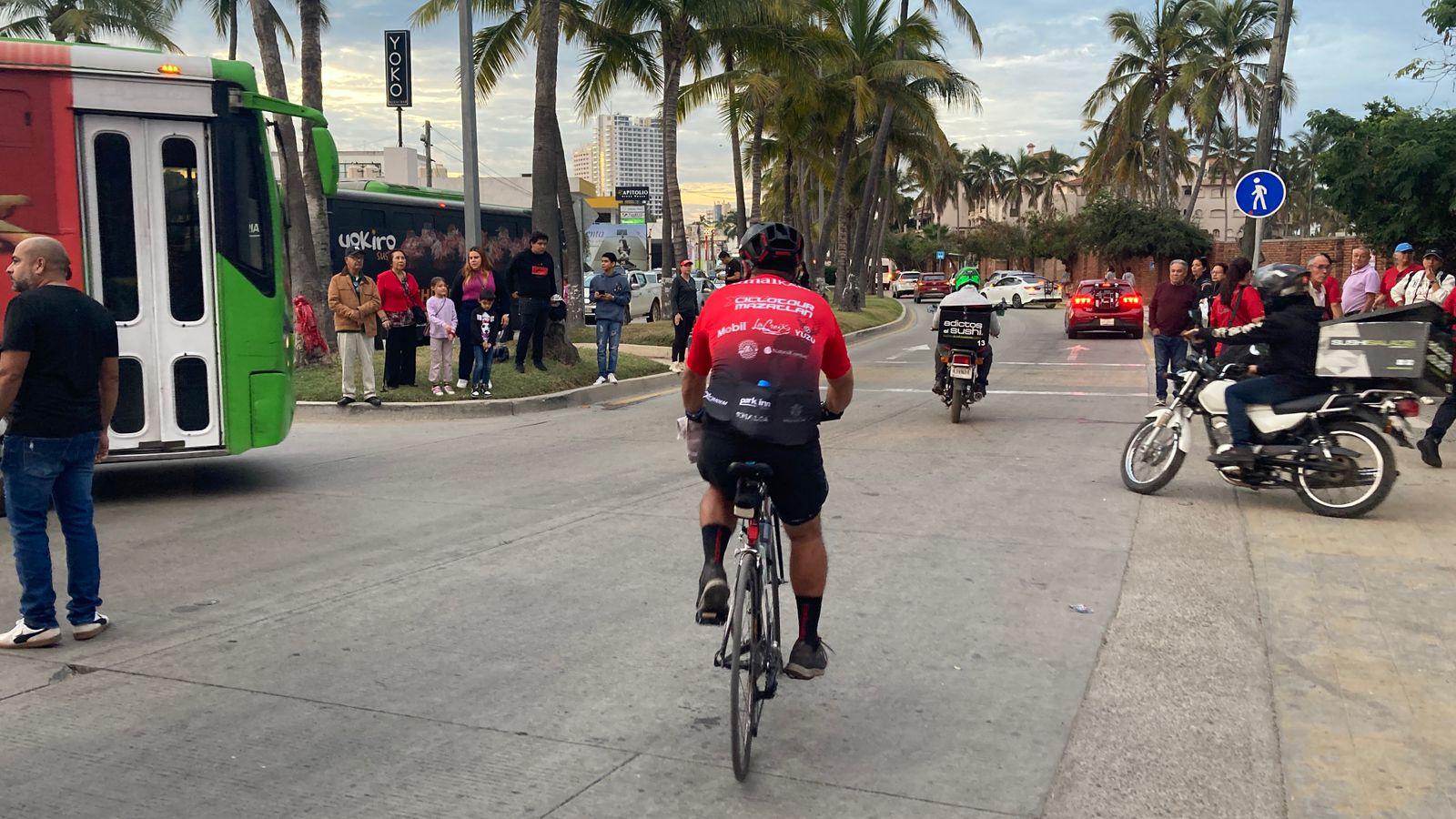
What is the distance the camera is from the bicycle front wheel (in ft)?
12.8

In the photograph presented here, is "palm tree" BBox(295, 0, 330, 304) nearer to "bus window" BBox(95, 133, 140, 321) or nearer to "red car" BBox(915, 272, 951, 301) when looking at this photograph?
"bus window" BBox(95, 133, 140, 321)

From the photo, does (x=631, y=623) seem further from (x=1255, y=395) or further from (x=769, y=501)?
(x=1255, y=395)

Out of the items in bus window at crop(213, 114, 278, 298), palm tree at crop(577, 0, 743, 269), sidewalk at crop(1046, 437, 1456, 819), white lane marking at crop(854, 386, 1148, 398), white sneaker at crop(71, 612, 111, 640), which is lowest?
sidewalk at crop(1046, 437, 1456, 819)

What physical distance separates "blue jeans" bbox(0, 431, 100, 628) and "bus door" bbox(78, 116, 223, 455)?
3.50 meters

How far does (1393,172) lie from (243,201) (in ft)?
63.4

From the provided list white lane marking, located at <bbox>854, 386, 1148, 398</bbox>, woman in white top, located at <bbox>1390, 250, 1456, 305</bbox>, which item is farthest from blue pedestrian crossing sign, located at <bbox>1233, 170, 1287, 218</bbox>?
white lane marking, located at <bbox>854, 386, 1148, 398</bbox>

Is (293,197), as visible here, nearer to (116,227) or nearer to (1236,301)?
(116,227)

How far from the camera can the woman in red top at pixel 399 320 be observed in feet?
49.4

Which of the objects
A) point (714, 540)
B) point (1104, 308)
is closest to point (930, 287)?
point (1104, 308)

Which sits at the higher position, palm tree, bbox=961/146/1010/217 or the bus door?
palm tree, bbox=961/146/1010/217

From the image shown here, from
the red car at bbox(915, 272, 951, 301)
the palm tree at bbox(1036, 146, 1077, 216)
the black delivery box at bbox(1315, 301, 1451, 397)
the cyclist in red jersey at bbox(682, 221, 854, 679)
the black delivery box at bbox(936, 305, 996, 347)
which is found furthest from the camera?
the palm tree at bbox(1036, 146, 1077, 216)

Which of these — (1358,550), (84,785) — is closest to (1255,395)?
(1358,550)

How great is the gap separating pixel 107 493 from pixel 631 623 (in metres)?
5.85

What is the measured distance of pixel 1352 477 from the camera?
8328mm
